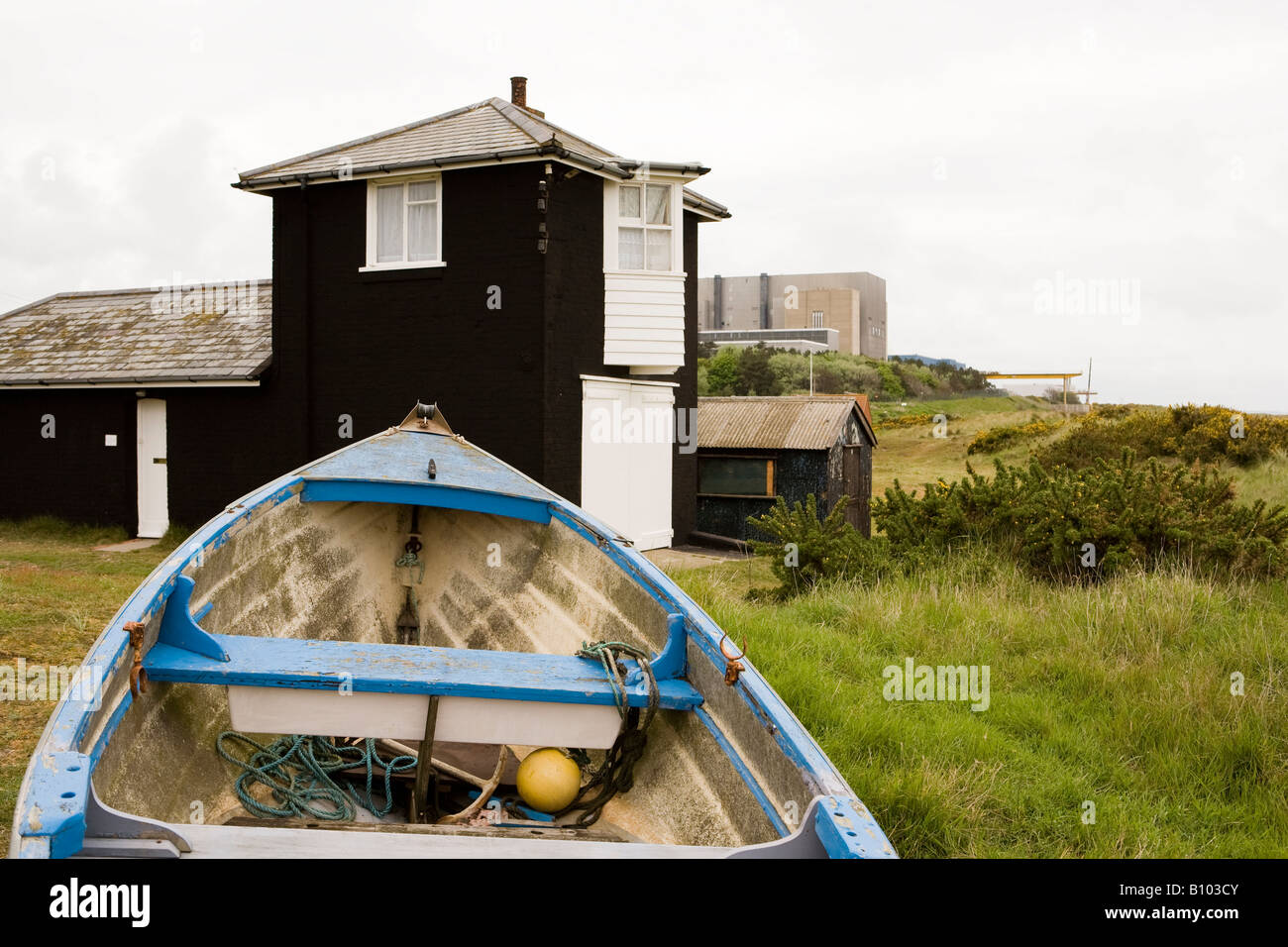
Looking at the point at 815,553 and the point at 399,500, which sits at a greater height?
the point at 399,500

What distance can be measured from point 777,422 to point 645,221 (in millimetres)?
5559

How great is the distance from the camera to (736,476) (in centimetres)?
2009

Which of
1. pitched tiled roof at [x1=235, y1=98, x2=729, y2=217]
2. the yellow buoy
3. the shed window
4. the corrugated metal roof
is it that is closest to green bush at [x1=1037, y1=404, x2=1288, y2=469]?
the corrugated metal roof

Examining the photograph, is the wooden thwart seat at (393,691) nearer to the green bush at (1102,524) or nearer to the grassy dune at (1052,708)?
the grassy dune at (1052,708)

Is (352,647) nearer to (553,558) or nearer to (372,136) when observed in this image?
(553,558)

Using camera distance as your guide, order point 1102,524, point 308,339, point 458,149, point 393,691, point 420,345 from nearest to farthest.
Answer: point 393,691
point 1102,524
point 458,149
point 420,345
point 308,339

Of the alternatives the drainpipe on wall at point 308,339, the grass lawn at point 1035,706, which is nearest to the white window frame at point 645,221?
the drainpipe on wall at point 308,339

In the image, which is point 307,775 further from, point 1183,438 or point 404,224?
point 1183,438

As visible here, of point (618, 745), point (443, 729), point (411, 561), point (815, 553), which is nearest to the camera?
point (443, 729)

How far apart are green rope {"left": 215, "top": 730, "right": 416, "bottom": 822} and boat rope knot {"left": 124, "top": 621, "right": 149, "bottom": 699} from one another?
0.63m

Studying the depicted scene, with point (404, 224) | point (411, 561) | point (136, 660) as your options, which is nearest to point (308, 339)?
point (404, 224)

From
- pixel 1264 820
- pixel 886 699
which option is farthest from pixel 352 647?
pixel 1264 820
